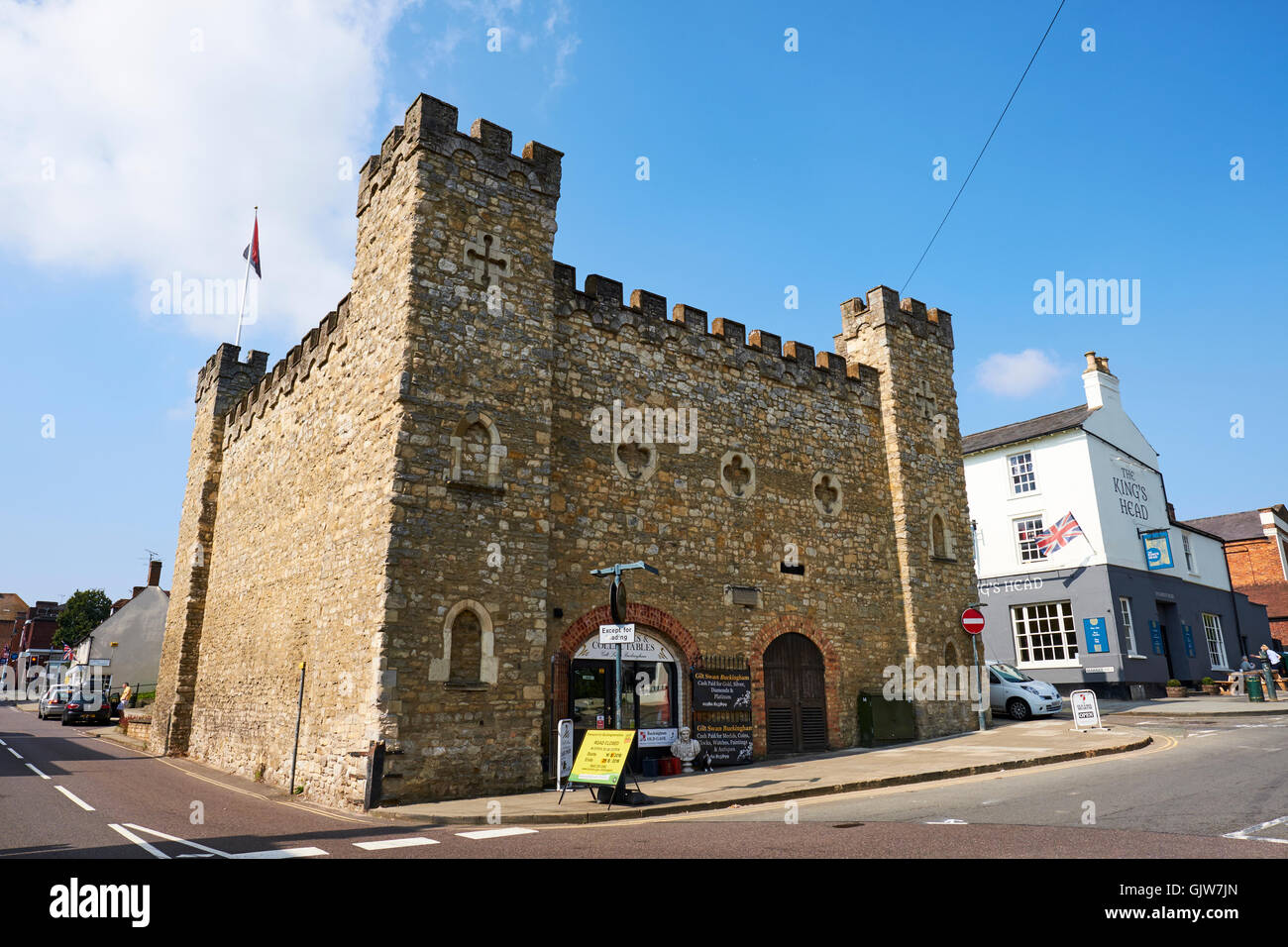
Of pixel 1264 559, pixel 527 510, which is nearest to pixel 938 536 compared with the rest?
pixel 527 510

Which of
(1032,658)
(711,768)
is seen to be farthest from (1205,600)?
(711,768)

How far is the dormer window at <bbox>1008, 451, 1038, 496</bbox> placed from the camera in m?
28.0

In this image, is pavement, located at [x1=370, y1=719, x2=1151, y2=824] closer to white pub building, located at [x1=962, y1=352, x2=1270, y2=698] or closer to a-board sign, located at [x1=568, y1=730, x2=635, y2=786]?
a-board sign, located at [x1=568, y1=730, x2=635, y2=786]

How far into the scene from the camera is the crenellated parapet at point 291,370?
1546cm

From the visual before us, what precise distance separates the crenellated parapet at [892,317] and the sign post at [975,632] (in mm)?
7314

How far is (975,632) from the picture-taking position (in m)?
18.7

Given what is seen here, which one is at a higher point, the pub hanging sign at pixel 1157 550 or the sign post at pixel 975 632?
the pub hanging sign at pixel 1157 550

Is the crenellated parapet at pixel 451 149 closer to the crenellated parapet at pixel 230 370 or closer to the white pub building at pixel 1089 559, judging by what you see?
the crenellated parapet at pixel 230 370

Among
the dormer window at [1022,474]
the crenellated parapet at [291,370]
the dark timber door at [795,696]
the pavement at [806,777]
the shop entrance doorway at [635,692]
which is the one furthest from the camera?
the dormer window at [1022,474]

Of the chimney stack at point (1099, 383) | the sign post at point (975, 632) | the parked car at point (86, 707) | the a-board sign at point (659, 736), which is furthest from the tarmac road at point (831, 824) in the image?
the parked car at point (86, 707)

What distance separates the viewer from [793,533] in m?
16.9
